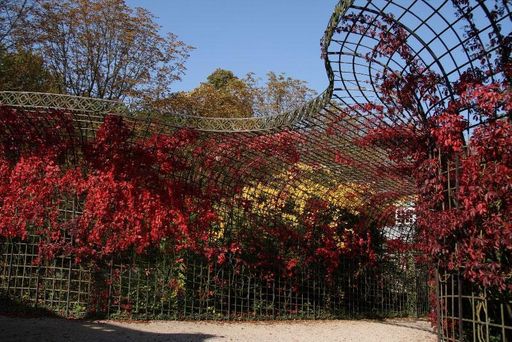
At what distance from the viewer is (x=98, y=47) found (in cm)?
1631

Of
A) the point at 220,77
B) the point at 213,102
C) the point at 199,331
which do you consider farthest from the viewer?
the point at 220,77

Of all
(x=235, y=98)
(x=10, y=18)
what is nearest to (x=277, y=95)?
(x=235, y=98)

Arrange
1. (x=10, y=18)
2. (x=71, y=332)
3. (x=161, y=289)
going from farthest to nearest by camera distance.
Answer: (x=10, y=18) < (x=161, y=289) < (x=71, y=332)

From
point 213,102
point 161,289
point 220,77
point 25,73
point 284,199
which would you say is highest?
point 220,77

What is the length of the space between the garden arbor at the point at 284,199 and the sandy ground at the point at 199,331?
1.50 ft

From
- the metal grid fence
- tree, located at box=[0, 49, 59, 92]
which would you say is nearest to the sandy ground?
the metal grid fence

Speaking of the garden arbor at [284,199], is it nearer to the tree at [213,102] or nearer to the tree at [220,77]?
the tree at [213,102]

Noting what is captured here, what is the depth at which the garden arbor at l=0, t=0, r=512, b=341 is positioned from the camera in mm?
4074

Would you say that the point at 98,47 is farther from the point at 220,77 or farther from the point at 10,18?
the point at 220,77

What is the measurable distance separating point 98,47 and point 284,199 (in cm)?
1084

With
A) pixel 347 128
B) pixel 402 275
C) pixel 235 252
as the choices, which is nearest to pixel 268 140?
pixel 347 128

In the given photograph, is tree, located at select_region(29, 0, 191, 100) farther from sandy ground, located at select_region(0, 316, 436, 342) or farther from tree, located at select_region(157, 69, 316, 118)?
sandy ground, located at select_region(0, 316, 436, 342)

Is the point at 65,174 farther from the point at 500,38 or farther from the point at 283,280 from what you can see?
the point at 500,38

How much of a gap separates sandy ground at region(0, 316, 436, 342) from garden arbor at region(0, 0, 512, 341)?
46 centimetres
